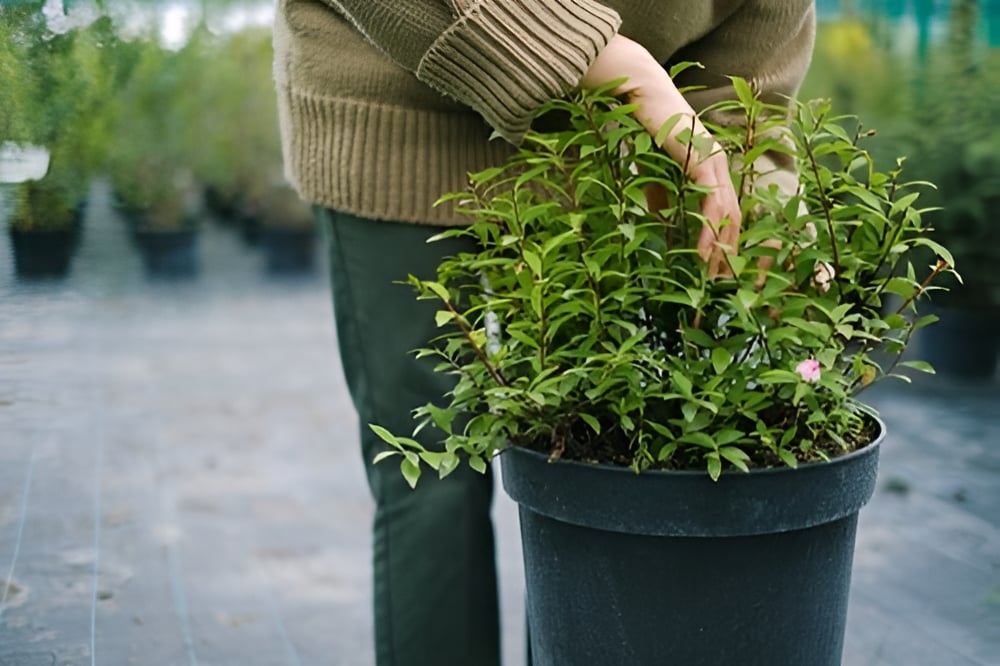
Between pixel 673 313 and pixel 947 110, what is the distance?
241cm

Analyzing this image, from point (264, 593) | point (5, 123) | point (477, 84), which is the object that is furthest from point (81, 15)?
point (264, 593)

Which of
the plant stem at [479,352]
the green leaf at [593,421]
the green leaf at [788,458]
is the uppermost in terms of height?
the plant stem at [479,352]

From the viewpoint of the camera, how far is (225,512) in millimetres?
2725

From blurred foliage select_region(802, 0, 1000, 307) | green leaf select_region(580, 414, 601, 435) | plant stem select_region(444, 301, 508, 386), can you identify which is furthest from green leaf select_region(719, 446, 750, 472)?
blurred foliage select_region(802, 0, 1000, 307)

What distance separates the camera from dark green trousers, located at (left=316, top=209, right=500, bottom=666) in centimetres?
132

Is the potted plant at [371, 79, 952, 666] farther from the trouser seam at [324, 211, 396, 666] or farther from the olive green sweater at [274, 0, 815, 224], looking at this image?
the trouser seam at [324, 211, 396, 666]

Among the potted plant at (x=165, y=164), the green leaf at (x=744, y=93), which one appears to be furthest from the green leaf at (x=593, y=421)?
the potted plant at (x=165, y=164)

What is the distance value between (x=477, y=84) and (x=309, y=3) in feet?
0.99

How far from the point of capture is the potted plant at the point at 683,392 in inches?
38.0

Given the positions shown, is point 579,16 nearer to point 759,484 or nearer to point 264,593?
point 759,484

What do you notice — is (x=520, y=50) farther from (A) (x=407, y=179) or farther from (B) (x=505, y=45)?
(A) (x=407, y=179)

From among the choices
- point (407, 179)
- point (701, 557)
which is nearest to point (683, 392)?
point (701, 557)

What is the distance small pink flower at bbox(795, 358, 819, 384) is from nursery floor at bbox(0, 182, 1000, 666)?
37.6 inches

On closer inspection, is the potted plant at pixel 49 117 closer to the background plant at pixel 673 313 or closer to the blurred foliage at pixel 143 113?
the blurred foliage at pixel 143 113
